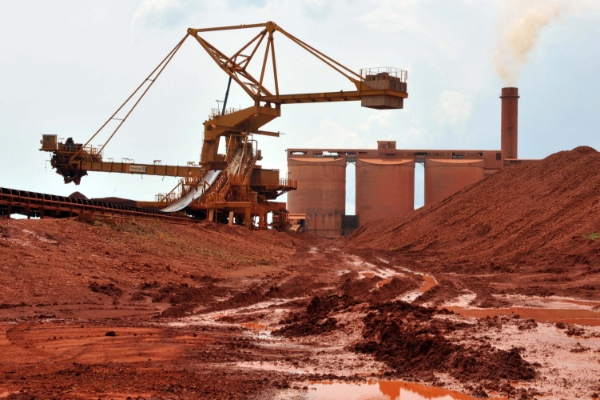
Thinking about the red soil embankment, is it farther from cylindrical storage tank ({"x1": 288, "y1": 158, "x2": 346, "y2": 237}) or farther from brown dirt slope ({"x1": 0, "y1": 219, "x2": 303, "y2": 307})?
cylindrical storage tank ({"x1": 288, "y1": 158, "x2": 346, "y2": 237})

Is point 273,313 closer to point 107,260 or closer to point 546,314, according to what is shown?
point 546,314

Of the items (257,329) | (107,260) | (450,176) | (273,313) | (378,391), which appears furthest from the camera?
(450,176)

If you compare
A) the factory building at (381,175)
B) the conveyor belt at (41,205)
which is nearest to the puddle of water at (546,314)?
the conveyor belt at (41,205)

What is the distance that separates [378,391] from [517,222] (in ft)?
107

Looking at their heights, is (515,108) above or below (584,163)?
above

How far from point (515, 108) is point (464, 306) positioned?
6746 centimetres

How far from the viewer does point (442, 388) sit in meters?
11.5

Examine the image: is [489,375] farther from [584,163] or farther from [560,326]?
[584,163]

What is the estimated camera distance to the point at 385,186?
83.7 m

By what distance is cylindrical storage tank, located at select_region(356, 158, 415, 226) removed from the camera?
83500 millimetres

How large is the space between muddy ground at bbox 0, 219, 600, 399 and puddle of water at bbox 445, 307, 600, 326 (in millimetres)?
61

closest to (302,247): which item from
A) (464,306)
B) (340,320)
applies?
(464,306)

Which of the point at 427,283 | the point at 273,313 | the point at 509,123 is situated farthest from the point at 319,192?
the point at 273,313

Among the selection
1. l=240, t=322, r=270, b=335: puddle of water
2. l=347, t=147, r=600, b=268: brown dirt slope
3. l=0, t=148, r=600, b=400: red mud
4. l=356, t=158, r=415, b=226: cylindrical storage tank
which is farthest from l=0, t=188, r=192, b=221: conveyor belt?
l=356, t=158, r=415, b=226: cylindrical storage tank
